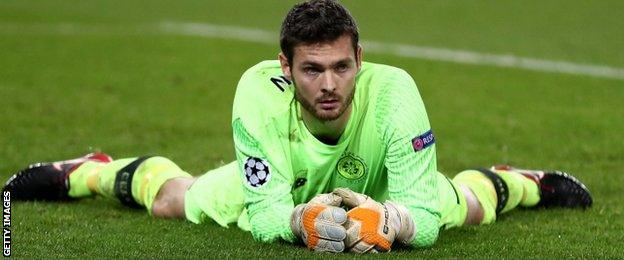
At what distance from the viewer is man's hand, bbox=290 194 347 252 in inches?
298

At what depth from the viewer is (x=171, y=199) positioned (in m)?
9.30

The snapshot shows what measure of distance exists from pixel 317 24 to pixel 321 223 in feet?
3.43

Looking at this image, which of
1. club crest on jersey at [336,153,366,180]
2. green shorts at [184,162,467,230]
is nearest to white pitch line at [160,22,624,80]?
green shorts at [184,162,467,230]

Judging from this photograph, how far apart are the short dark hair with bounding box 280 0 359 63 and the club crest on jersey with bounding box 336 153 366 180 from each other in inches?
29.8

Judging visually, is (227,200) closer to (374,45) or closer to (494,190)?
(494,190)

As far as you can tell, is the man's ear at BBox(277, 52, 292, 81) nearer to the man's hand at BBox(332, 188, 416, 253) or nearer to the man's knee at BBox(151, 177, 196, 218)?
the man's hand at BBox(332, 188, 416, 253)

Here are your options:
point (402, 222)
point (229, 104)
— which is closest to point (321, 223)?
point (402, 222)

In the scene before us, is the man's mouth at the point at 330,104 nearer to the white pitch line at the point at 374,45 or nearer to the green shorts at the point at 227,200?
the green shorts at the point at 227,200

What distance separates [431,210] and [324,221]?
0.67 m

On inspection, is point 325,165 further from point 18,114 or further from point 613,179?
point 18,114

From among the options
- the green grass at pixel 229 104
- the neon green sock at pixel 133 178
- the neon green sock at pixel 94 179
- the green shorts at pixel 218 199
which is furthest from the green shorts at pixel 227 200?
the neon green sock at pixel 94 179

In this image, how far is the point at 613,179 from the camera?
1116cm

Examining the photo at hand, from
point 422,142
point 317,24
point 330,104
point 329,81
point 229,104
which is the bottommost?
point 229,104

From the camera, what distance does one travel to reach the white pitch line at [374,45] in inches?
714
